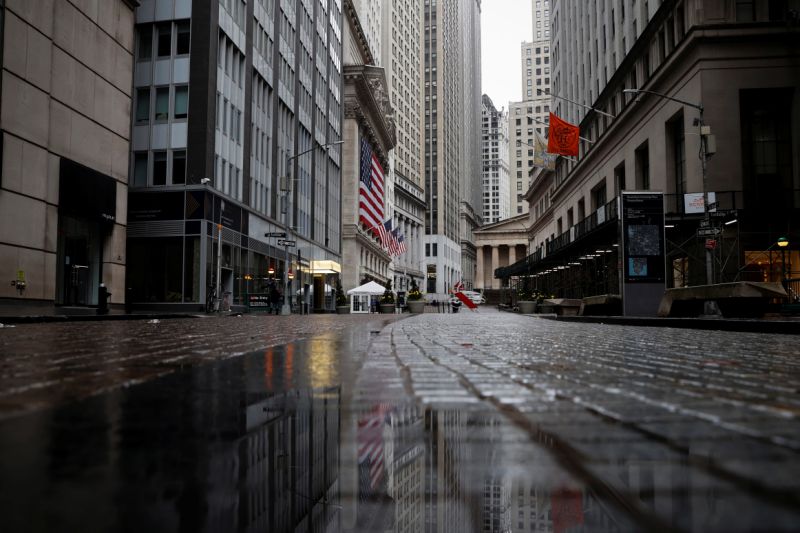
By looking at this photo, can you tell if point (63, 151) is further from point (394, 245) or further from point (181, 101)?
point (394, 245)

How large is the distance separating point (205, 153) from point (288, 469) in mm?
34701

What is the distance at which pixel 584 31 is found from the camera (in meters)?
55.2

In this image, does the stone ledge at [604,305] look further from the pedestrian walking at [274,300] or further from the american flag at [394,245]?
the american flag at [394,245]

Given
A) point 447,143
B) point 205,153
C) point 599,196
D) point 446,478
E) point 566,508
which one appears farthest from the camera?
point 447,143

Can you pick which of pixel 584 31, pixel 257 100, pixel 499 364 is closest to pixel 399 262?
pixel 584 31

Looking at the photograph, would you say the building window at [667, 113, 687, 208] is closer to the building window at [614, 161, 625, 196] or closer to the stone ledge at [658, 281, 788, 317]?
the building window at [614, 161, 625, 196]

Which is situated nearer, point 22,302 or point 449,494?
point 449,494

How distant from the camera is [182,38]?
115ft

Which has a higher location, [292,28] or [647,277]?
[292,28]

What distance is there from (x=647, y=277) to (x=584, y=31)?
3781 cm

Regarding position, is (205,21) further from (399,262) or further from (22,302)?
(399,262)

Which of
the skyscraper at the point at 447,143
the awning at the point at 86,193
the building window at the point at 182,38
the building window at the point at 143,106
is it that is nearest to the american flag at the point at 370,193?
the building window at the point at 182,38

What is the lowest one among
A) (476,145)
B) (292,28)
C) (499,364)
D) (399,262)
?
(499,364)

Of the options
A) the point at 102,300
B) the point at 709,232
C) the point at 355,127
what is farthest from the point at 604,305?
the point at 355,127
